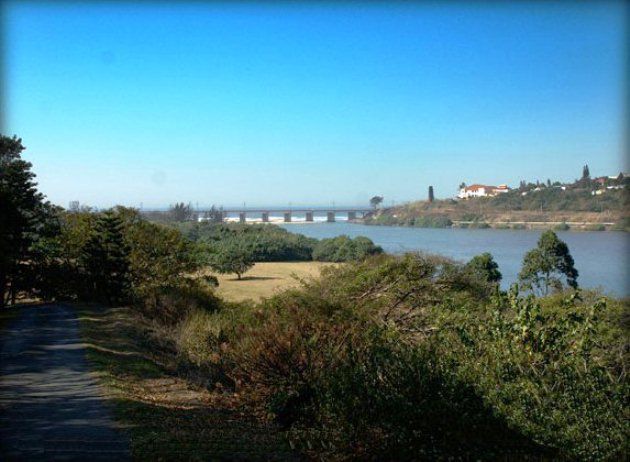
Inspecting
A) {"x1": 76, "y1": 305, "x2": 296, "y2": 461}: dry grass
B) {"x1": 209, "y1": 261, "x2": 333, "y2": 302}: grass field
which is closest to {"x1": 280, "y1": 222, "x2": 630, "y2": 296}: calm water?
{"x1": 76, "y1": 305, "x2": 296, "y2": 461}: dry grass

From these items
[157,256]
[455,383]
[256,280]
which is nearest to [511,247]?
[157,256]

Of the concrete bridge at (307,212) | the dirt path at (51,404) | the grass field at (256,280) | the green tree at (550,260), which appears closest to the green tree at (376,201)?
the concrete bridge at (307,212)

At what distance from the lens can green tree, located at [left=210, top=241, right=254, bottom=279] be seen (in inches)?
1933

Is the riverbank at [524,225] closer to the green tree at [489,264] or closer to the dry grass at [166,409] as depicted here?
the green tree at [489,264]

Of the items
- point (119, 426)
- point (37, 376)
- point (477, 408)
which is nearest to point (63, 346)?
point (37, 376)

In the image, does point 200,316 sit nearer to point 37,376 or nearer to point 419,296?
point 37,376

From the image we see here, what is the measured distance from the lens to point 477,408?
266 inches

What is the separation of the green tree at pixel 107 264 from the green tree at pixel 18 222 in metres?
2.27

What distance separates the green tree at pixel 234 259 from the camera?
49103mm

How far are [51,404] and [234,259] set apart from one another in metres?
40.9

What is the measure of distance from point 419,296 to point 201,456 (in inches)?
294

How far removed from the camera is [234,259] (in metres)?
49.8

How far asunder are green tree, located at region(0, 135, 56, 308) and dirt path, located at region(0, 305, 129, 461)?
740 centimetres

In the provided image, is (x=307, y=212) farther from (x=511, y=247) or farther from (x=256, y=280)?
(x=511, y=247)
